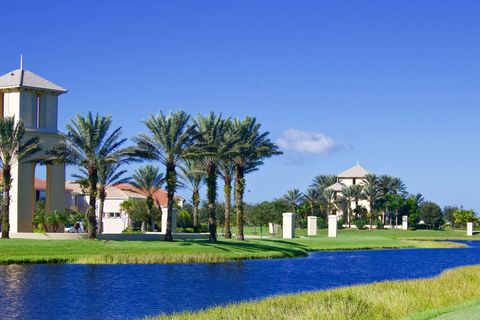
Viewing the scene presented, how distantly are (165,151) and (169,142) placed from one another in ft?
2.97

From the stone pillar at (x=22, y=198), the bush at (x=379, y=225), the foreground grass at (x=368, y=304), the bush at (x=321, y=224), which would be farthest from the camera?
the bush at (x=379, y=225)

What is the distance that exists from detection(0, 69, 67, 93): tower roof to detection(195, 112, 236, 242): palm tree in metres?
11.8

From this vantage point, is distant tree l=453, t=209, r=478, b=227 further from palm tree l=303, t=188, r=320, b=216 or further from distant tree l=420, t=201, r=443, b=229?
palm tree l=303, t=188, r=320, b=216

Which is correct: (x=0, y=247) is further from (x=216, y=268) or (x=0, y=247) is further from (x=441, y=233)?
(x=441, y=233)

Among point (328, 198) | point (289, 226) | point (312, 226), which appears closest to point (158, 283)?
point (289, 226)

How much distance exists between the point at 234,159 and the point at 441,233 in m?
65.0

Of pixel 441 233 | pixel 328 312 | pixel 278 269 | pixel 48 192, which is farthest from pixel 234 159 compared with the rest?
pixel 441 233

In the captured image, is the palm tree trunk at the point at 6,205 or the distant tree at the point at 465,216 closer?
the palm tree trunk at the point at 6,205

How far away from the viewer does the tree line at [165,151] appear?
55.2 m

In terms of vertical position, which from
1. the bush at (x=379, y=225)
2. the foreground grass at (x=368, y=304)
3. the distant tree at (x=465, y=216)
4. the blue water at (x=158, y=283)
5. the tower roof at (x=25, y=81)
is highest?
the tower roof at (x=25, y=81)

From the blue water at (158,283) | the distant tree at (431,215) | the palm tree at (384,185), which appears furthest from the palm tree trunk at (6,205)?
the distant tree at (431,215)

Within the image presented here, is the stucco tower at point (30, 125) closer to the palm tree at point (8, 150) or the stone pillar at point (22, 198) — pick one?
the stone pillar at point (22, 198)

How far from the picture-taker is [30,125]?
2349 inches

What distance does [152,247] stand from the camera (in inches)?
2115
